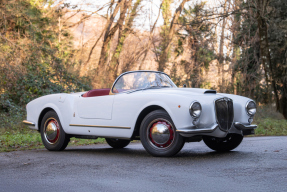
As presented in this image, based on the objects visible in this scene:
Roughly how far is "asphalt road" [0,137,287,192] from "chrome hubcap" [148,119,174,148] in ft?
0.89

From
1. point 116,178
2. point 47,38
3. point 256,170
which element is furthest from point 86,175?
point 47,38

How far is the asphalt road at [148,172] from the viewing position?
4.26 m

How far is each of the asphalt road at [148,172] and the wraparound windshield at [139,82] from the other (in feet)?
4.40

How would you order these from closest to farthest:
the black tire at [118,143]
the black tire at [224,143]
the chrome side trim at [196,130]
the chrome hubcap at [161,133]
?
the chrome side trim at [196,130] < the chrome hubcap at [161,133] < the black tire at [224,143] < the black tire at [118,143]

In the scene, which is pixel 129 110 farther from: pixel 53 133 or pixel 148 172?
pixel 53 133

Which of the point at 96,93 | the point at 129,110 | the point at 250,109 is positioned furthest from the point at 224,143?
the point at 96,93

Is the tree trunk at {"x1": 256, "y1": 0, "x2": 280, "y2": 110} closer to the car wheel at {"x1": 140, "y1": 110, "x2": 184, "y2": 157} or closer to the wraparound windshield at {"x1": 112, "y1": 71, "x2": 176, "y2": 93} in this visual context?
the wraparound windshield at {"x1": 112, "y1": 71, "x2": 176, "y2": 93}

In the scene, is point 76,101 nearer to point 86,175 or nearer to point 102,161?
point 102,161

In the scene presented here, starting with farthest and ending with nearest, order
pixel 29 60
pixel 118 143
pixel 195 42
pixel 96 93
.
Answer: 1. pixel 195 42
2. pixel 29 60
3. pixel 118 143
4. pixel 96 93

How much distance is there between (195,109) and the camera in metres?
6.00

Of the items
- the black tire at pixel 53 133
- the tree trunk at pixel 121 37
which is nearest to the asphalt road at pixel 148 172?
the black tire at pixel 53 133

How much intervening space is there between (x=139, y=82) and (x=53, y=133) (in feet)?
7.01

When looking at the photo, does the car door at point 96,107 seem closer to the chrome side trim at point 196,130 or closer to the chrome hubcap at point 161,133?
the chrome hubcap at point 161,133

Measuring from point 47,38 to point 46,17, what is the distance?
3.74 ft
